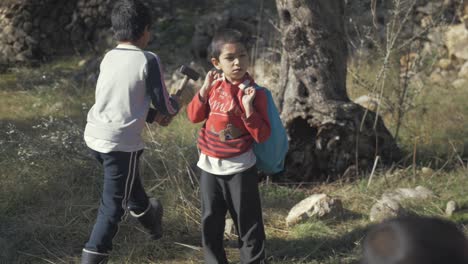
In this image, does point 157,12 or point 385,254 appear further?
point 157,12

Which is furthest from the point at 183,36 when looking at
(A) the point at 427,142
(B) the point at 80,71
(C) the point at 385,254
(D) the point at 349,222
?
(C) the point at 385,254

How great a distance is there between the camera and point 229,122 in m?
3.11

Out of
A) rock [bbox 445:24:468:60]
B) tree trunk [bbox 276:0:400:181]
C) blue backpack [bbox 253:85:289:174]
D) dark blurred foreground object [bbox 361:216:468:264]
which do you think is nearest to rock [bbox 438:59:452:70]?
rock [bbox 445:24:468:60]

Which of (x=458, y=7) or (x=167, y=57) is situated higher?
(x=458, y=7)

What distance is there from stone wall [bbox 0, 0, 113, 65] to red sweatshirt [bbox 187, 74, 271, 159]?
5.39 metres

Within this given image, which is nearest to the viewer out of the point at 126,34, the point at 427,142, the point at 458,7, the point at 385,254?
the point at 385,254

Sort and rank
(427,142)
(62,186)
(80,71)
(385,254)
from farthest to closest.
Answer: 1. (80,71)
2. (427,142)
3. (62,186)
4. (385,254)

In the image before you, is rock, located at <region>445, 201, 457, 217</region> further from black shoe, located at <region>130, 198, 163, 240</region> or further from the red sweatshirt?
black shoe, located at <region>130, 198, 163, 240</region>

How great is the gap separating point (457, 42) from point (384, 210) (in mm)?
3803

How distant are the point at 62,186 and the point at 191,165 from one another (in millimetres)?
904

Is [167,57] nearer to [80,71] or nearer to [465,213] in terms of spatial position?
[80,71]

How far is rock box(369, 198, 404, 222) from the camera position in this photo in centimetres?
393

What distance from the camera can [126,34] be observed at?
3.24 meters

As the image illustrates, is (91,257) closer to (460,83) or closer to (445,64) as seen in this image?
(460,83)
